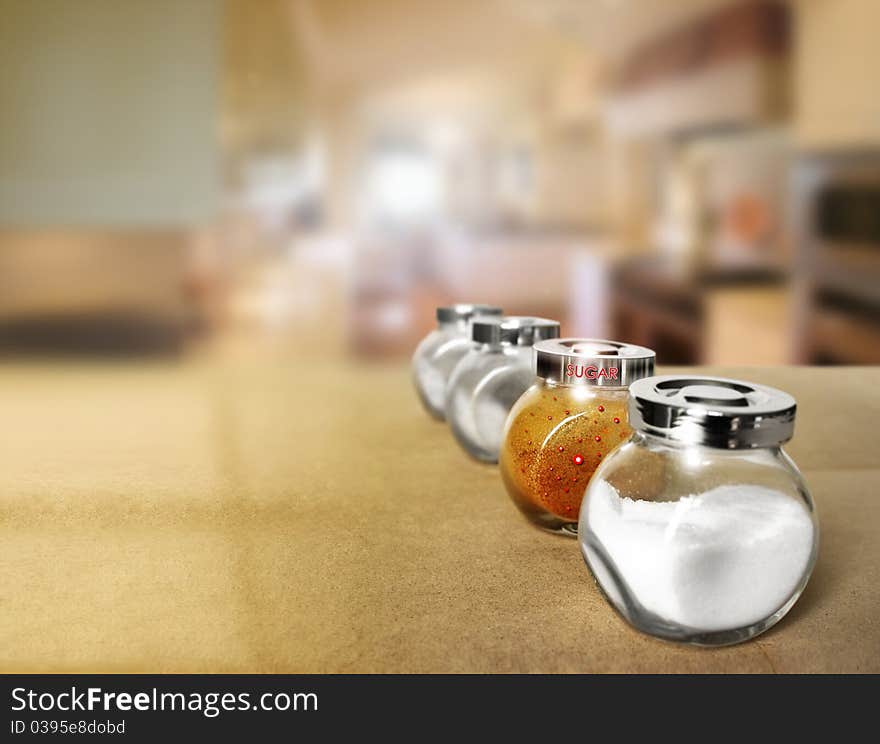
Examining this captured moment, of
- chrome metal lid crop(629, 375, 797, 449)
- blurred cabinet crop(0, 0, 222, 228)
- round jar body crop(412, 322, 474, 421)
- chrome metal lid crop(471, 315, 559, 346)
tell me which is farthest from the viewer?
blurred cabinet crop(0, 0, 222, 228)

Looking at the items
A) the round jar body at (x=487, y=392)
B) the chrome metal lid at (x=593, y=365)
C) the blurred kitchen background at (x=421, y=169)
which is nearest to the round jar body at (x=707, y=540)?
the chrome metal lid at (x=593, y=365)

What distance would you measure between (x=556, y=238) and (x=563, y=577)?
4.40 metres

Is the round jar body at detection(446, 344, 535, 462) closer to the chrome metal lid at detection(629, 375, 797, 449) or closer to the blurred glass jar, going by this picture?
the blurred glass jar

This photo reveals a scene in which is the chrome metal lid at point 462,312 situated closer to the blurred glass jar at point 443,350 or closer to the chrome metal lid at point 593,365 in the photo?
the blurred glass jar at point 443,350

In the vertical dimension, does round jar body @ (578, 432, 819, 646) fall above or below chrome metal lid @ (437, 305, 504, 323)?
below

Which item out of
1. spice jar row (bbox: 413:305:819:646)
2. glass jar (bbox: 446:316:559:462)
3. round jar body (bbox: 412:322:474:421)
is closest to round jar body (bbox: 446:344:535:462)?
glass jar (bbox: 446:316:559:462)

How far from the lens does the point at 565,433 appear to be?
60cm

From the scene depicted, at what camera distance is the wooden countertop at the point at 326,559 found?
1.45 ft

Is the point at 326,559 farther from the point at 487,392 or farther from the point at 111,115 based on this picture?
the point at 111,115

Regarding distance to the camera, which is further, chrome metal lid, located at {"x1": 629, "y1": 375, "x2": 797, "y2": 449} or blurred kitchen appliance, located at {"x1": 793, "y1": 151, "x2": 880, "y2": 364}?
blurred kitchen appliance, located at {"x1": 793, "y1": 151, "x2": 880, "y2": 364}

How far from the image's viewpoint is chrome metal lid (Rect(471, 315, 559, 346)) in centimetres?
75

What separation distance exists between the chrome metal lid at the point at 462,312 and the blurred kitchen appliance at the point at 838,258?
Result: 152 cm

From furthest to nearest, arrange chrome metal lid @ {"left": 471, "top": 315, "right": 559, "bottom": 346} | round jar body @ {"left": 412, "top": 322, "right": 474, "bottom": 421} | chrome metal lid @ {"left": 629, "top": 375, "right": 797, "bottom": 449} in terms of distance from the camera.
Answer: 1. round jar body @ {"left": 412, "top": 322, "right": 474, "bottom": 421}
2. chrome metal lid @ {"left": 471, "top": 315, "right": 559, "bottom": 346}
3. chrome metal lid @ {"left": 629, "top": 375, "right": 797, "bottom": 449}

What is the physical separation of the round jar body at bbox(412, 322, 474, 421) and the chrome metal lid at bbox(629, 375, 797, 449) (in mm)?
458
